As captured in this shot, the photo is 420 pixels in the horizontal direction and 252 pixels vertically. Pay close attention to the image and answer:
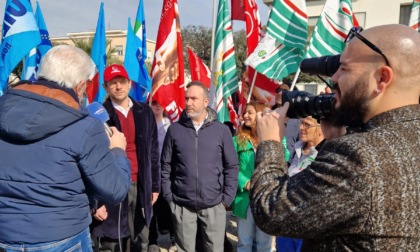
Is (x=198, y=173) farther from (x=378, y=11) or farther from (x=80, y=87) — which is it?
(x=378, y=11)

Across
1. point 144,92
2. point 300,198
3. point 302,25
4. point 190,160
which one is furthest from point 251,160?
point 300,198

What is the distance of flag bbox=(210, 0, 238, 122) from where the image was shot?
5121mm

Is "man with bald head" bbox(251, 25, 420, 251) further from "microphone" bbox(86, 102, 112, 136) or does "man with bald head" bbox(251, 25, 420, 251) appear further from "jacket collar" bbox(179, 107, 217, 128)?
"jacket collar" bbox(179, 107, 217, 128)

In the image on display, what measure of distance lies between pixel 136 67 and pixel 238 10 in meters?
1.76

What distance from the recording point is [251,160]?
154 inches

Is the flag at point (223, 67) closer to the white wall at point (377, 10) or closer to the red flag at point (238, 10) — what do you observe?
the red flag at point (238, 10)

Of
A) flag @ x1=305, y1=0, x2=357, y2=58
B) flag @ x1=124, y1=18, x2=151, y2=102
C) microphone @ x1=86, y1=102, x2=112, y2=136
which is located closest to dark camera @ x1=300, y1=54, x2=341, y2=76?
microphone @ x1=86, y1=102, x2=112, y2=136

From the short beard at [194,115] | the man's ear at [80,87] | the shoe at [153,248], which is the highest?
the man's ear at [80,87]

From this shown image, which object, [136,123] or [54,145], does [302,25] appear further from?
[54,145]

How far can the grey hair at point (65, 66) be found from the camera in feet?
6.16

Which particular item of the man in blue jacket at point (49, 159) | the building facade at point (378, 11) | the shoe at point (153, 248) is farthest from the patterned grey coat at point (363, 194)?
the building facade at point (378, 11)

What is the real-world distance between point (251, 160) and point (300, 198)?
2.85 meters

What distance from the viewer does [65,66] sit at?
189 centimetres

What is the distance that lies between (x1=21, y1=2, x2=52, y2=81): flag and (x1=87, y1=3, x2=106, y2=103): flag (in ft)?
2.15
